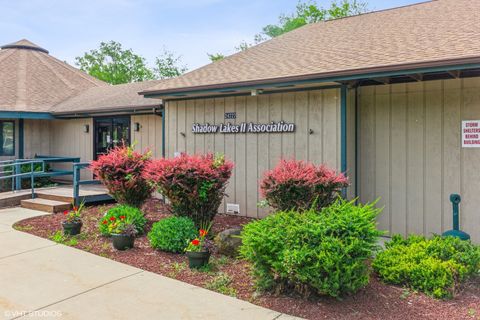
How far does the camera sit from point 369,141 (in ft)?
23.9

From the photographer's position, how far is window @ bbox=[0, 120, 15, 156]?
13.4 meters

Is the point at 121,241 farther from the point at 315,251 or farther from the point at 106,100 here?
the point at 106,100

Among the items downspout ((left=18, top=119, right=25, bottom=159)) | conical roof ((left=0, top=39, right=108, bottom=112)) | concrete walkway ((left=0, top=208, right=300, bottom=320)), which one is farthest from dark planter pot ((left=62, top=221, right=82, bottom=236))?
downspout ((left=18, top=119, right=25, bottom=159))

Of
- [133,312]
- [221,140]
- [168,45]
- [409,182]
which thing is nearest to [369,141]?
[409,182]

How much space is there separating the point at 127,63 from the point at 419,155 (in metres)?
35.0

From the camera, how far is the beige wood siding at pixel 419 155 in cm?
636

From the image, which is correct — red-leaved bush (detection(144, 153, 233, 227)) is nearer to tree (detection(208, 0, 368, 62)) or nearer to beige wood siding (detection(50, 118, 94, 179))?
beige wood siding (detection(50, 118, 94, 179))

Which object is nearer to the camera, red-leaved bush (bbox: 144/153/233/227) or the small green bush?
the small green bush

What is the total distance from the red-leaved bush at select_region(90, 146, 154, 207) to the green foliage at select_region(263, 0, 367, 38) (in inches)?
867

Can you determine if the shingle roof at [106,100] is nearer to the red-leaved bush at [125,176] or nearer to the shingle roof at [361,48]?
the shingle roof at [361,48]

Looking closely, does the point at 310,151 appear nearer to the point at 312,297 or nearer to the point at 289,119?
the point at 289,119

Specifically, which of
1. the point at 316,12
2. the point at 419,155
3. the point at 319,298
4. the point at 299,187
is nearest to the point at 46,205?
the point at 299,187

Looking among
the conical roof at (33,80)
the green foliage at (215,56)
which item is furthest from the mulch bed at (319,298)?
the green foliage at (215,56)

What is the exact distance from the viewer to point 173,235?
19.4ft
